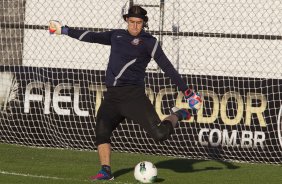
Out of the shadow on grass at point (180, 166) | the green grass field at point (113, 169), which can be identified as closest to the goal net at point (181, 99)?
the green grass field at point (113, 169)

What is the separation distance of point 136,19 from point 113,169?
257 centimetres

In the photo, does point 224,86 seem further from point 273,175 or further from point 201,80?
point 273,175

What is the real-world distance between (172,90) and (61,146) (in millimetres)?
2181

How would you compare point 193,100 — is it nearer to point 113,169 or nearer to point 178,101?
point 113,169

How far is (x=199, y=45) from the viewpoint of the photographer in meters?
19.6

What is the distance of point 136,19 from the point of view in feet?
36.9

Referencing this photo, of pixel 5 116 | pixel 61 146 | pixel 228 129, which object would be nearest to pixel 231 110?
pixel 228 129

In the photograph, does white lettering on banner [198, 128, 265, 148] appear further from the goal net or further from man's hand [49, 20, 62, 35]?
man's hand [49, 20, 62, 35]

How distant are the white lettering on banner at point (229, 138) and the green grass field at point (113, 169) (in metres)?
0.62

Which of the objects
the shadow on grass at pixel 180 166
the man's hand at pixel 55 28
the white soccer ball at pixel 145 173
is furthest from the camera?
the shadow on grass at pixel 180 166

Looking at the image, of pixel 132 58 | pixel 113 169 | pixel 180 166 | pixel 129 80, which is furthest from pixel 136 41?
pixel 180 166

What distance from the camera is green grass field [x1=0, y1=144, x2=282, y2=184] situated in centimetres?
1165

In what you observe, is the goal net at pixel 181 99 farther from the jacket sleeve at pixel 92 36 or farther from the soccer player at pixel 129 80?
the jacket sleeve at pixel 92 36

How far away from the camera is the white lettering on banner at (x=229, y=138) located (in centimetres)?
1504
